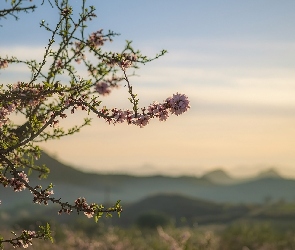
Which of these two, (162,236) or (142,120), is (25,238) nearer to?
(142,120)

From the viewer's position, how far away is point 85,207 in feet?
25.4

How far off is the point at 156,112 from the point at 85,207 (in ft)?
5.38

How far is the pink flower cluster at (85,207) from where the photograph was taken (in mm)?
7641

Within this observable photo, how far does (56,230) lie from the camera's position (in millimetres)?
27594

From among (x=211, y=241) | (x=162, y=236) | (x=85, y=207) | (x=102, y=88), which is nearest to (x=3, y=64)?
(x=102, y=88)

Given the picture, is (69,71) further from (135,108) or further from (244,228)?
(244,228)

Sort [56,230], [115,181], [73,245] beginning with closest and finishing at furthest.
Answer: [73,245], [56,230], [115,181]

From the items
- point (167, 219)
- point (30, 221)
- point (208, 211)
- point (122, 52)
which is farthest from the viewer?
point (208, 211)

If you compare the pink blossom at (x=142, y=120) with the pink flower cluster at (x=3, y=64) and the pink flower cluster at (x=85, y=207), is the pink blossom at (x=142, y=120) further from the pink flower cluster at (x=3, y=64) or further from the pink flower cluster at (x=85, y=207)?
the pink flower cluster at (x=3, y=64)

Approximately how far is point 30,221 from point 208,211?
28727 millimetres

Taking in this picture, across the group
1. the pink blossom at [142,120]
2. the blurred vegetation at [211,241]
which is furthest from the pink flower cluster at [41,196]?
the blurred vegetation at [211,241]

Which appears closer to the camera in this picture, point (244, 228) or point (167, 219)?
point (244, 228)

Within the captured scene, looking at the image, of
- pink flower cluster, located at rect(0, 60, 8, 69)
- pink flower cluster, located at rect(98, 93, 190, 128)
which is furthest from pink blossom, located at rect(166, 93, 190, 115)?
pink flower cluster, located at rect(0, 60, 8, 69)

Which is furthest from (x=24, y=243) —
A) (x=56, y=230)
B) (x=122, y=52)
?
(x=56, y=230)
